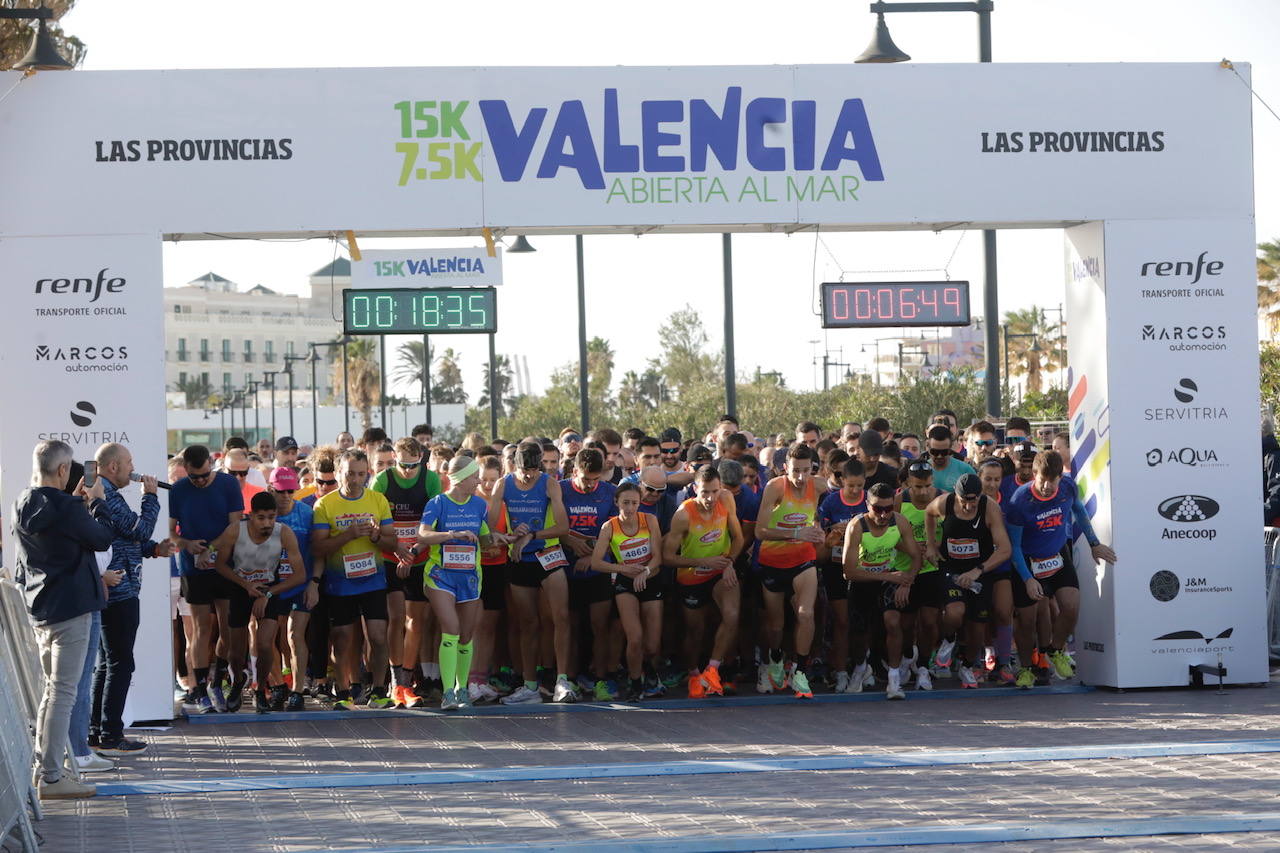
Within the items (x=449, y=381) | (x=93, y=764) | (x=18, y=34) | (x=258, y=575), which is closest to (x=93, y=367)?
(x=258, y=575)

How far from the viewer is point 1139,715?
1050 centimetres

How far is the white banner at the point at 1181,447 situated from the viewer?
38.3 feet

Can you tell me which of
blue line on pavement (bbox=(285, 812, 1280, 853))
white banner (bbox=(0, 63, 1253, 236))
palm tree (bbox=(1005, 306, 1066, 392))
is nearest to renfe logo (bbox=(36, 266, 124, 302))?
white banner (bbox=(0, 63, 1253, 236))

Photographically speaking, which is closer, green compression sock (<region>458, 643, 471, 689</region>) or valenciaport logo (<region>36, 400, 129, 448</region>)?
valenciaport logo (<region>36, 400, 129, 448</region>)

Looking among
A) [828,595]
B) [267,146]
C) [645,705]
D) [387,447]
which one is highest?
[267,146]

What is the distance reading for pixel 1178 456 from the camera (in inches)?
460

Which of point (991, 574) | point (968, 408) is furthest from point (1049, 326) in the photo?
point (991, 574)

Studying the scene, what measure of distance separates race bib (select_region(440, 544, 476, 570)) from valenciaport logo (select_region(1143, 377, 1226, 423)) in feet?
17.5

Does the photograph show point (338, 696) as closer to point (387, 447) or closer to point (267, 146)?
point (387, 447)

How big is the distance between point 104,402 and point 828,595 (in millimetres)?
5718

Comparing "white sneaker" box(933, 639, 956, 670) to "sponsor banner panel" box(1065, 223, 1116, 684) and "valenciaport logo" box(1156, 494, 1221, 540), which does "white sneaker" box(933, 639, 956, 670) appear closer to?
"sponsor banner panel" box(1065, 223, 1116, 684)

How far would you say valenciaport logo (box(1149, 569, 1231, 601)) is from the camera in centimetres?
1170

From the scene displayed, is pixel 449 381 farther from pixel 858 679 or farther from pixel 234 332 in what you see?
pixel 858 679

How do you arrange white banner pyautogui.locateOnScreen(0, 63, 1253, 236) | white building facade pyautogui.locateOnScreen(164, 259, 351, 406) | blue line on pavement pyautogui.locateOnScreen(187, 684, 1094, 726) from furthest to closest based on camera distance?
white building facade pyautogui.locateOnScreen(164, 259, 351, 406) → blue line on pavement pyautogui.locateOnScreen(187, 684, 1094, 726) → white banner pyautogui.locateOnScreen(0, 63, 1253, 236)
